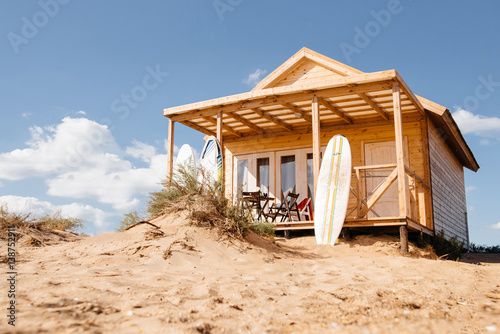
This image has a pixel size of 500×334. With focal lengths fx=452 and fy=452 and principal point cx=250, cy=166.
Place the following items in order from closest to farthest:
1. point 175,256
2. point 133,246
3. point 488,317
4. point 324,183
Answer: point 488,317
point 175,256
point 133,246
point 324,183

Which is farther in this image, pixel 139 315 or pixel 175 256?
pixel 175 256

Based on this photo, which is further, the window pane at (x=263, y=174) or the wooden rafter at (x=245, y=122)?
the window pane at (x=263, y=174)

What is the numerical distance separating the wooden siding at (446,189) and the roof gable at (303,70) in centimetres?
291

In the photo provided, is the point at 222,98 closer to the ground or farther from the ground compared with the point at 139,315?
farther from the ground

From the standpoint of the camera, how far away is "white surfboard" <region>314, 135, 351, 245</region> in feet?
26.5

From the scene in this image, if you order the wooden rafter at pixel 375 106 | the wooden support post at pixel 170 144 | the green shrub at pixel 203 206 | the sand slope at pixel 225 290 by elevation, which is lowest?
the sand slope at pixel 225 290

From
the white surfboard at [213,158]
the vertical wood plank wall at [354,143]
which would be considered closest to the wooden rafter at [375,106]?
the vertical wood plank wall at [354,143]

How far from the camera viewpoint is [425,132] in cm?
1086

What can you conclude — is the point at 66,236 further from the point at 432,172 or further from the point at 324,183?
the point at 432,172

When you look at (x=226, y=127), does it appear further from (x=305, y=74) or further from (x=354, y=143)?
(x=354, y=143)

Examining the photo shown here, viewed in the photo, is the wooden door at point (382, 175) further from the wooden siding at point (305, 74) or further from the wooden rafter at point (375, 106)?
the wooden siding at point (305, 74)

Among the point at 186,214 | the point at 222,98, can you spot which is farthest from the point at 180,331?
the point at 222,98

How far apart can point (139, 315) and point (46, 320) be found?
582 millimetres

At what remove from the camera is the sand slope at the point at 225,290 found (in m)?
3.02
